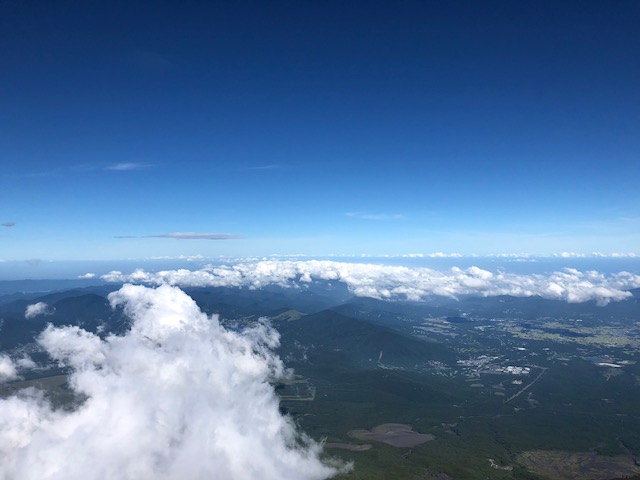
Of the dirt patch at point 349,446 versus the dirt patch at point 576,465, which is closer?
the dirt patch at point 576,465

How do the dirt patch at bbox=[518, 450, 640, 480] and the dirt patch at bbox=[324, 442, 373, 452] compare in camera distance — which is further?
the dirt patch at bbox=[324, 442, 373, 452]

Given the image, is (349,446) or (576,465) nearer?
(576,465)

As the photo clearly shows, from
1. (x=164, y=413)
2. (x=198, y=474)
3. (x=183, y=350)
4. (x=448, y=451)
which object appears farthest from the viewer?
(x=183, y=350)

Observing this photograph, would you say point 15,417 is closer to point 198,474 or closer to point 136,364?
point 136,364

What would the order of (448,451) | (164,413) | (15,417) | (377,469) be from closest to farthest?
(164,413)
(15,417)
(377,469)
(448,451)

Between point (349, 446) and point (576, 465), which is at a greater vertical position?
point (349, 446)

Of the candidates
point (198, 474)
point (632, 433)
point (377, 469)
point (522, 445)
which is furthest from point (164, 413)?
point (632, 433)

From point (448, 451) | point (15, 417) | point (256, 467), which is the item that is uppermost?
point (15, 417)

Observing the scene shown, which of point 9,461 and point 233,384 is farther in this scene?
point 233,384
